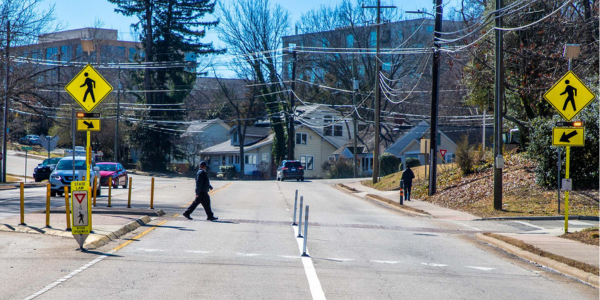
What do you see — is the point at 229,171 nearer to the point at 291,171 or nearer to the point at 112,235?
the point at 291,171

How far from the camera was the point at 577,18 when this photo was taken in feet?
77.3

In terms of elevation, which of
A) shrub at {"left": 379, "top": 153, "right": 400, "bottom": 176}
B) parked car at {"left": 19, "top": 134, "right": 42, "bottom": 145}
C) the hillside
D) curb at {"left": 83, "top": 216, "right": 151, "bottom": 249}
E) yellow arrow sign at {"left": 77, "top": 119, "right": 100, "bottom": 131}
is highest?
parked car at {"left": 19, "top": 134, "right": 42, "bottom": 145}

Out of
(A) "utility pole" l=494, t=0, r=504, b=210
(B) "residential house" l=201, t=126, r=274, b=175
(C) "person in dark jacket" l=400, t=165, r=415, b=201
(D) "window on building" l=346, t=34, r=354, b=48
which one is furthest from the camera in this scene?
(B) "residential house" l=201, t=126, r=274, b=175

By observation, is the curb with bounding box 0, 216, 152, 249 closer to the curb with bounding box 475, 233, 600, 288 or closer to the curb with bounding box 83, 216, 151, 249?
the curb with bounding box 83, 216, 151, 249

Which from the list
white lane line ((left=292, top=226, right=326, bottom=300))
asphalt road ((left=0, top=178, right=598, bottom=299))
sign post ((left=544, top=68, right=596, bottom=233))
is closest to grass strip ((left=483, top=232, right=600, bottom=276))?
asphalt road ((left=0, top=178, right=598, bottom=299))

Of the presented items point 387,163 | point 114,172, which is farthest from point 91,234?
point 387,163

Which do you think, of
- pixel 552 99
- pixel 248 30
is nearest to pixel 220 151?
pixel 248 30

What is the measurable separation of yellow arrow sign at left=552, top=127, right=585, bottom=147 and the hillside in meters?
6.03

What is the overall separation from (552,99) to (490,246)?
382cm

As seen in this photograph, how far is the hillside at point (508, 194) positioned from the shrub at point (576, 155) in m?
0.53

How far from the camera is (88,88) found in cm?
1191

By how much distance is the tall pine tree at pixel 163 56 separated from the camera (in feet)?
195

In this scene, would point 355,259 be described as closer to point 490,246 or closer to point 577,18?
point 490,246

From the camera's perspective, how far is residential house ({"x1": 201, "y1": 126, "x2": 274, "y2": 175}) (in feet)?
229
